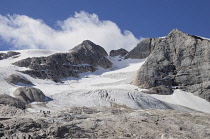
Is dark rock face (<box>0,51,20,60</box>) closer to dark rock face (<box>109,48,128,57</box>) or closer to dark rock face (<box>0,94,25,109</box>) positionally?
dark rock face (<box>109,48,128,57</box>)

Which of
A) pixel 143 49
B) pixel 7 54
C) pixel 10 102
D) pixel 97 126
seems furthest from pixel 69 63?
pixel 97 126

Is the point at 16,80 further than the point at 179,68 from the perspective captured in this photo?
No

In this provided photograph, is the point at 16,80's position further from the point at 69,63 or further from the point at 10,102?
the point at 69,63

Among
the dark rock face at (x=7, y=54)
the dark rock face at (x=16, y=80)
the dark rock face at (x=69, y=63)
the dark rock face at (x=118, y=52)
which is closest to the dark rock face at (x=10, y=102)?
the dark rock face at (x=16, y=80)

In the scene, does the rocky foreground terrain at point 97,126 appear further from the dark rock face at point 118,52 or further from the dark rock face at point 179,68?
the dark rock face at point 118,52

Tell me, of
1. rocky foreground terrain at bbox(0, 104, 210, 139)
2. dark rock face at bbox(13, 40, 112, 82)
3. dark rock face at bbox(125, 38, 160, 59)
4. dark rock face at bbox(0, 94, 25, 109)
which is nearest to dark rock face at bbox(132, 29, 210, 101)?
dark rock face at bbox(13, 40, 112, 82)
